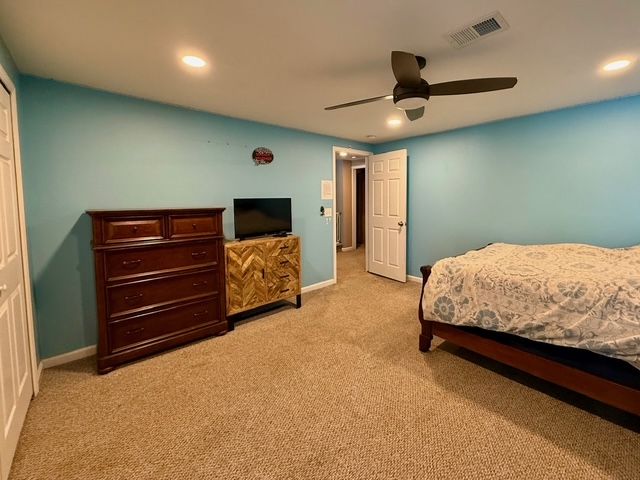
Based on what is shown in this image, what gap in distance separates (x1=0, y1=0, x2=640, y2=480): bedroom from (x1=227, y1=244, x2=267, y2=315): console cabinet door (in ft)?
0.97

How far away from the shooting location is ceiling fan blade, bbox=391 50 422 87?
5.58 ft

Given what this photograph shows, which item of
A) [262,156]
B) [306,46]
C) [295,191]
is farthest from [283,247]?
[306,46]

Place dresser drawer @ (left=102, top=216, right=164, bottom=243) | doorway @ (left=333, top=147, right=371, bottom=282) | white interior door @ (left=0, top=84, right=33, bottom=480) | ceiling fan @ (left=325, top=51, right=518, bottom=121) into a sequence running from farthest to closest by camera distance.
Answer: doorway @ (left=333, top=147, right=371, bottom=282) < dresser drawer @ (left=102, top=216, right=164, bottom=243) < ceiling fan @ (left=325, top=51, right=518, bottom=121) < white interior door @ (left=0, top=84, right=33, bottom=480)

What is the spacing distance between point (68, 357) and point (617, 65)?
507 cm

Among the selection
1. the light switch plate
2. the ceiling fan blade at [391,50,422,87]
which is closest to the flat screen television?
the light switch plate

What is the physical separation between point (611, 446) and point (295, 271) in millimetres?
2894

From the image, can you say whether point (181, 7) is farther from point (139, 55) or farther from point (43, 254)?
point (43, 254)

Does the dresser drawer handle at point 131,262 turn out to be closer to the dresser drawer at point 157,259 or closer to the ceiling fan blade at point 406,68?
the dresser drawer at point 157,259

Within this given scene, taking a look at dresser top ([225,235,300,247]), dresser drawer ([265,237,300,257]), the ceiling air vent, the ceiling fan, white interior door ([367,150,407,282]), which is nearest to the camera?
the ceiling air vent

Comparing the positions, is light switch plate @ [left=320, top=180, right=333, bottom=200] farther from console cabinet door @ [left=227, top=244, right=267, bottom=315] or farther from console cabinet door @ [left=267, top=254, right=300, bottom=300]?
console cabinet door @ [left=227, top=244, right=267, bottom=315]

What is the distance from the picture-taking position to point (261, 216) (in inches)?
140

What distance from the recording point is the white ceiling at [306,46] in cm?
156

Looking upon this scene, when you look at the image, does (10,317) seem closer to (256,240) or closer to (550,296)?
(256,240)

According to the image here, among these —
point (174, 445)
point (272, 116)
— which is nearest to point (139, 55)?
point (272, 116)
